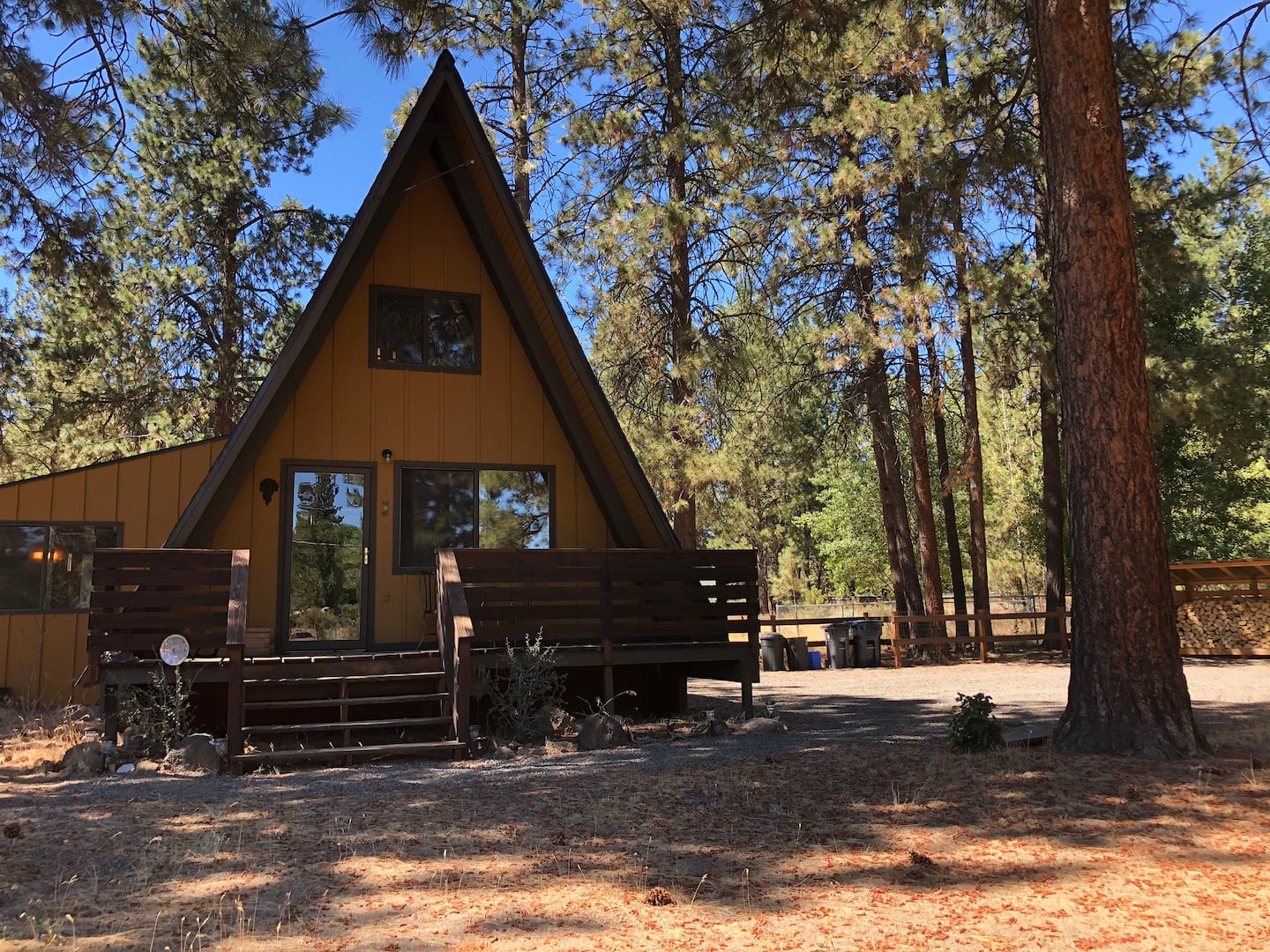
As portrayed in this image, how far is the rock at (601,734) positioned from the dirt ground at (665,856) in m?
0.91

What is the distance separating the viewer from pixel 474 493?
10.7 meters

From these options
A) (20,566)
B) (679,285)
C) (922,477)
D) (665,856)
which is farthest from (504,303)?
(922,477)

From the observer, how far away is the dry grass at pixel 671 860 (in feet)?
11.3

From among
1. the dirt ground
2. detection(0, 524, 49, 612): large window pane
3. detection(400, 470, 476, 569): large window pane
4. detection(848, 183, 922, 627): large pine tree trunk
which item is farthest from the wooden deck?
detection(848, 183, 922, 627): large pine tree trunk

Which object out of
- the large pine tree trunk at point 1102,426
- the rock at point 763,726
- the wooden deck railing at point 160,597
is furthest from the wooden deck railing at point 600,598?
the large pine tree trunk at point 1102,426

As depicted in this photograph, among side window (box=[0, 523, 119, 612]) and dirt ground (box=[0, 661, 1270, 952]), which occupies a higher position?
side window (box=[0, 523, 119, 612])

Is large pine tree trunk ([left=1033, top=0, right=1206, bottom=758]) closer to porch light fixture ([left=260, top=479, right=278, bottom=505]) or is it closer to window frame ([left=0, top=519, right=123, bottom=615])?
porch light fixture ([left=260, top=479, right=278, bottom=505])

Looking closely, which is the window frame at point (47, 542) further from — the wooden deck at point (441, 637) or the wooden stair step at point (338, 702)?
the wooden stair step at point (338, 702)

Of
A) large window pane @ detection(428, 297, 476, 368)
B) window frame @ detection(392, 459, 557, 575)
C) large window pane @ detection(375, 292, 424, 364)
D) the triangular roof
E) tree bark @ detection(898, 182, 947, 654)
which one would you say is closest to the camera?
the triangular roof

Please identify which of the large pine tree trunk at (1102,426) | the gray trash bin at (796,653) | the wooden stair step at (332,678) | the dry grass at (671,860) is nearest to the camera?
the dry grass at (671,860)

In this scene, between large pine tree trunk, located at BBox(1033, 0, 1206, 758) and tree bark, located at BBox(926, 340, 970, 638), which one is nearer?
large pine tree trunk, located at BBox(1033, 0, 1206, 758)

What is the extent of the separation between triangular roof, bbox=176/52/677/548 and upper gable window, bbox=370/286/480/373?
0.49 m

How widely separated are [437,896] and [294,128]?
17204 mm

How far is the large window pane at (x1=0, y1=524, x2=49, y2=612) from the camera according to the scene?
11.1m
